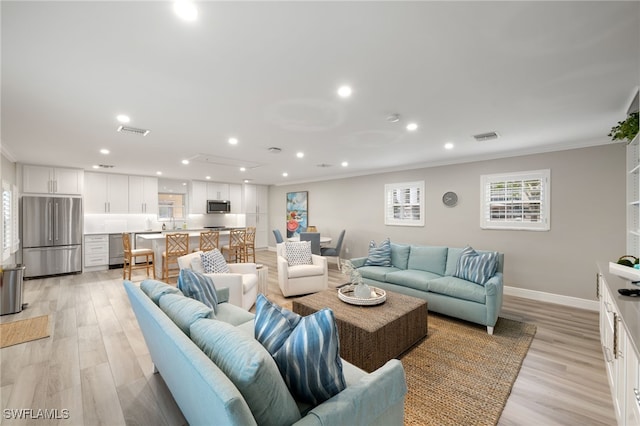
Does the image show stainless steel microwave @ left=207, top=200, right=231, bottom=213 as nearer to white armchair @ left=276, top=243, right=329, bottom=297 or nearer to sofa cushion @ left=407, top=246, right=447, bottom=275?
white armchair @ left=276, top=243, right=329, bottom=297

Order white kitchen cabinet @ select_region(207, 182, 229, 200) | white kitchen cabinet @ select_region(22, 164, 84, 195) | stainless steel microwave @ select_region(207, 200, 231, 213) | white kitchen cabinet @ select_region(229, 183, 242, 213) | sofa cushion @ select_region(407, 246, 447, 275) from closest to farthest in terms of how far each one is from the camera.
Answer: sofa cushion @ select_region(407, 246, 447, 275) → white kitchen cabinet @ select_region(22, 164, 84, 195) → stainless steel microwave @ select_region(207, 200, 231, 213) → white kitchen cabinet @ select_region(207, 182, 229, 200) → white kitchen cabinet @ select_region(229, 183, 242, 213)

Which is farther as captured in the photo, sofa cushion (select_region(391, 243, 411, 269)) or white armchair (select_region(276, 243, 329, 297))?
sofa cushion (select_region(391, 243, 411, 269))

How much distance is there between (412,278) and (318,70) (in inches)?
122

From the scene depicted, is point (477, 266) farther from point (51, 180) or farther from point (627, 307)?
point (51, 180)

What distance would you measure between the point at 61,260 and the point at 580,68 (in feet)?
29.0

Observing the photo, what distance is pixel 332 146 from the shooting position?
423cm

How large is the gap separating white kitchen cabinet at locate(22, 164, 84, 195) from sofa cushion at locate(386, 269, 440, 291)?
727 centimetres

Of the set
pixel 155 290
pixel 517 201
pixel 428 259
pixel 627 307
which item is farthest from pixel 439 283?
pixel 155 290

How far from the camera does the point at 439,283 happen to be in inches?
142

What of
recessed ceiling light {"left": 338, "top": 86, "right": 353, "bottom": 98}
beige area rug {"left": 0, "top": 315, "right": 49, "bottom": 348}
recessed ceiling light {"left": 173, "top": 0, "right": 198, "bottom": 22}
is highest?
recessed ceiling light {"left": 173, "top": 0, "right": 198, "bottom": 22}

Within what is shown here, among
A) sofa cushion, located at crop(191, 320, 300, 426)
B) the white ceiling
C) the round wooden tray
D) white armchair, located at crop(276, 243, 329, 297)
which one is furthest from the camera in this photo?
white armchair, located at crop(276, 243, 329, 297)

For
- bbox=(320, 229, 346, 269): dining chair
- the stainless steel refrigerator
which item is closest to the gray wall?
bbox=(320, 229, 346, 269): dining chair

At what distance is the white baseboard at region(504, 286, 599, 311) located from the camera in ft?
12.8

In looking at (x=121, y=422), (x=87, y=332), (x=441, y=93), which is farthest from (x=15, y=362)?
(x=441, y=93)
